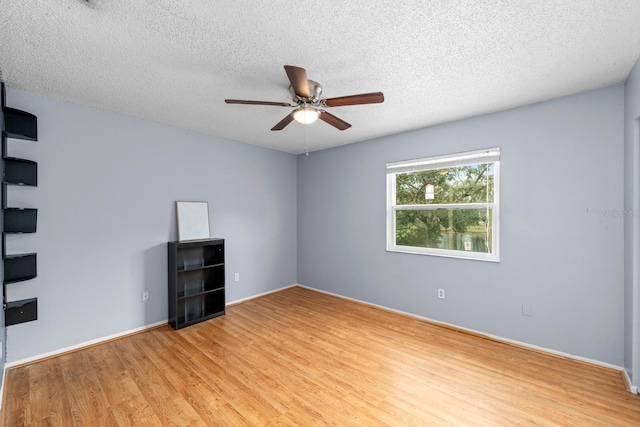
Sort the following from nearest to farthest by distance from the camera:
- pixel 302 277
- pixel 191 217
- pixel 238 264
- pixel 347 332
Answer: pixel 347 332, pixel 191 217, pixel 238 264, pixel 302 277

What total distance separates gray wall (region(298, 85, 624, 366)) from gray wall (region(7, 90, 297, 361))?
8.11 feet

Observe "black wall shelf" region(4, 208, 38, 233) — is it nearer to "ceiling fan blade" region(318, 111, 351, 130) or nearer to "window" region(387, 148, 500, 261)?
"ceiling fan blade" region(318, 111, 351, 130)

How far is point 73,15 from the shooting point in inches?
59.5

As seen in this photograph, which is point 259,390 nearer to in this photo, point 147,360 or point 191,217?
point 147,360

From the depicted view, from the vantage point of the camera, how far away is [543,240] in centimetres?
266

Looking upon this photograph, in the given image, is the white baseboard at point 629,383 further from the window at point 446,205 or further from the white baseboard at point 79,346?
the white baseboard at point 79,346

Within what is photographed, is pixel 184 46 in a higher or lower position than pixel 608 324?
higher

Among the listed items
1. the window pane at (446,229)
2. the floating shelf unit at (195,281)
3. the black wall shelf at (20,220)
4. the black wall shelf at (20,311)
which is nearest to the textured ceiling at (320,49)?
the black wall shelf at (20,220)

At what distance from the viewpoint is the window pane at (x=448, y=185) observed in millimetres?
3082

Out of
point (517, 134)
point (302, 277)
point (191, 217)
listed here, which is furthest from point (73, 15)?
point (302, 277)

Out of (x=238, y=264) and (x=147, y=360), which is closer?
(x=147, y=360)

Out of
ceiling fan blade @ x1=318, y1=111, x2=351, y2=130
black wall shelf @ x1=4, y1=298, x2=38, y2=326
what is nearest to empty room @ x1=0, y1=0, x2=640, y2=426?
black wall shelf @ x1=4, y1=298, x2=38, y2=326

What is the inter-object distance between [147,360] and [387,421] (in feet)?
7.22

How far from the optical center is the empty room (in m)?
1.72
